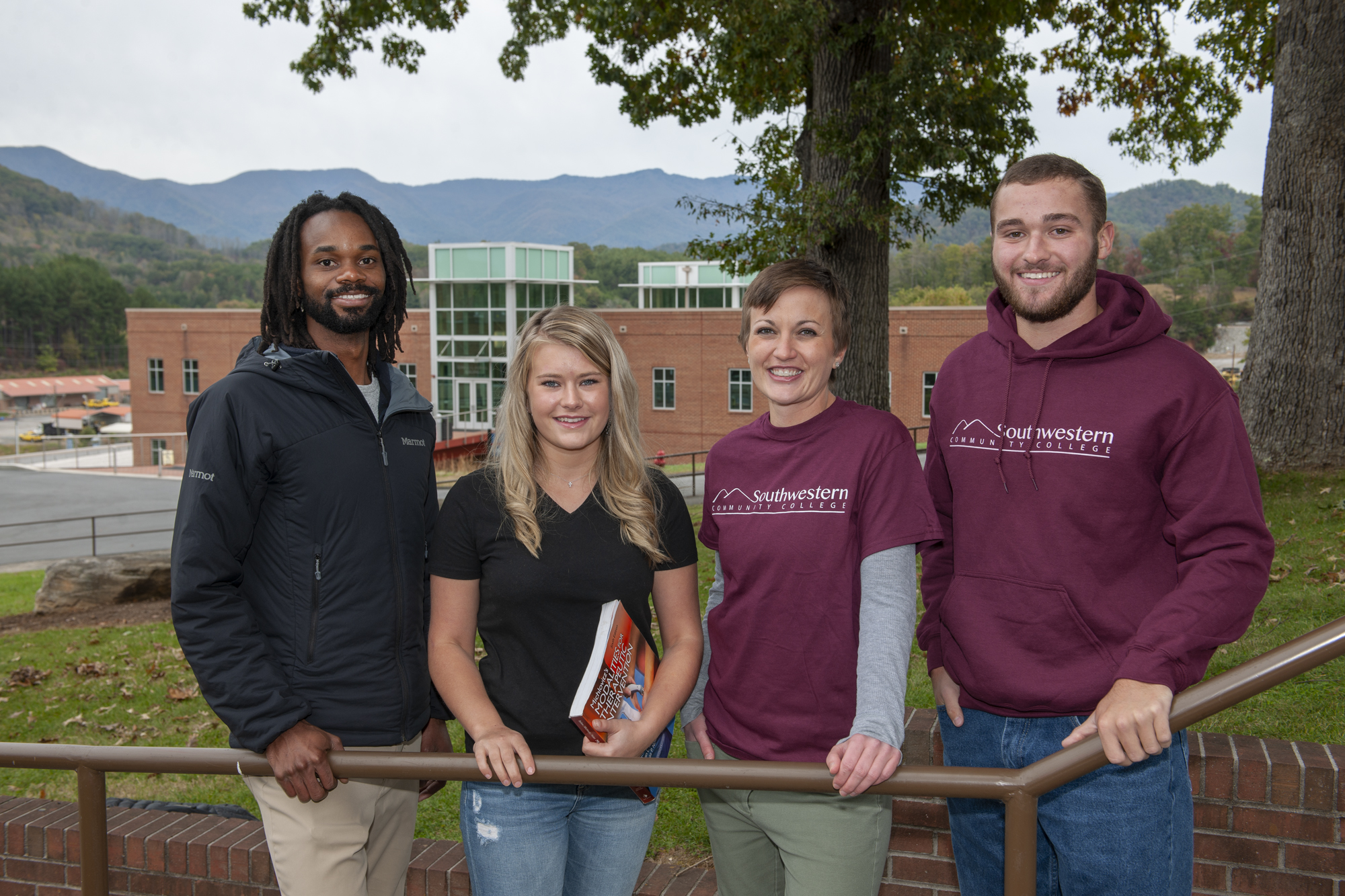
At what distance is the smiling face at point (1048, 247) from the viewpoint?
87.2 inches

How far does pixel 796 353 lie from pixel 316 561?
4.22ft

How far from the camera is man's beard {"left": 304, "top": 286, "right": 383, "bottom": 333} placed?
2615 millimetres

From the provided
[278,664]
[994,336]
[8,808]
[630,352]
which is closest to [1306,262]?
[994,336]

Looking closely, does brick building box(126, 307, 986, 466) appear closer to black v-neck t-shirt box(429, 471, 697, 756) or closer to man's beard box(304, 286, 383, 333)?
man's beard box(304, 286, 383, 333)

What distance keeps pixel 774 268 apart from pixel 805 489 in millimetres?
569

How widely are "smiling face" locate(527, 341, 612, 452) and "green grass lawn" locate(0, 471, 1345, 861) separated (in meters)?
1.83

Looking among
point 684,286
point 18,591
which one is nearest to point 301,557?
point 18,591

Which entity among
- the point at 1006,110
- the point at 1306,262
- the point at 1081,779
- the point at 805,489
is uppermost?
the point at 1006,110

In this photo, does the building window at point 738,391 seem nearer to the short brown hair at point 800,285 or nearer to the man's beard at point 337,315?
the man's beard at point 337,315

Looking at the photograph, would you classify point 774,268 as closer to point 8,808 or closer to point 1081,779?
point 1081,779

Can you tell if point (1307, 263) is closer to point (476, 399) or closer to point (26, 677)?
point (26, 677)

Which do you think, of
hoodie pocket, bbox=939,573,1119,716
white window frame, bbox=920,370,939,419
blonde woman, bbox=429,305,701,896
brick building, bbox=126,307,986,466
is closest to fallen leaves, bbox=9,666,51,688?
blonde woman, bbox=429,305,701,896

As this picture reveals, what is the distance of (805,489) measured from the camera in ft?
7.12

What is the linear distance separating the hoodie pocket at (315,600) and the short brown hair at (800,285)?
117cm
